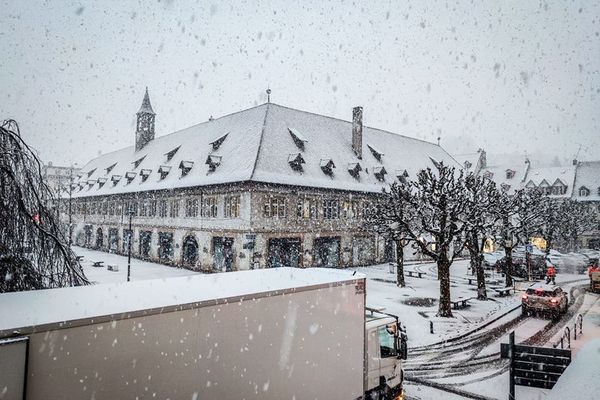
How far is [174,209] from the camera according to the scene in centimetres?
3459

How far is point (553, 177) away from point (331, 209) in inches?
2072

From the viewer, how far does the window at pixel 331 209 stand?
32.8 m

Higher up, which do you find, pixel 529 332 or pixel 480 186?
pixel 480 186

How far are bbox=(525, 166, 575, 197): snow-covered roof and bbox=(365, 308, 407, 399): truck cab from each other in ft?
213

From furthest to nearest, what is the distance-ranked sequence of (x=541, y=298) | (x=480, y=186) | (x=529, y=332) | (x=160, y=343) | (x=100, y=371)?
(x=480, y=186), (x=541, y=298), (x=529, y=332), (x=160, y=343), (x=100, y=371)

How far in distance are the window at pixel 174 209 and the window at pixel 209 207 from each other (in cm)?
407

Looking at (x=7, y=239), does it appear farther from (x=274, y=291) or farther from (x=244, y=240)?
(x=244, y=240)

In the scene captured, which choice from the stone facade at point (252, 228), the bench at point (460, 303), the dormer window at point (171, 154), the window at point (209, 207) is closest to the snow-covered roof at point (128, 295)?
the bench at point (460, 303)

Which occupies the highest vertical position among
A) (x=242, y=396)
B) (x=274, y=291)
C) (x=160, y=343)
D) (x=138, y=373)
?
(x=274, y=291)

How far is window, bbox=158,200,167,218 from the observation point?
117 feet

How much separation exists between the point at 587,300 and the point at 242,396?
25.3m

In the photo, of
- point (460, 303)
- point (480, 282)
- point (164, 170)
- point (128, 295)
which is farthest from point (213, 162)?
point (128, 295)

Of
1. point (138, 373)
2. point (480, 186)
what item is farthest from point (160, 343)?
point (480, 186)

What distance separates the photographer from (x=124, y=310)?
182 inches
